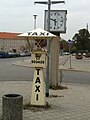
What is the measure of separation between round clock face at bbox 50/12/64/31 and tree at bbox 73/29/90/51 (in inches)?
3607

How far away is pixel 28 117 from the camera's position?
8.52m

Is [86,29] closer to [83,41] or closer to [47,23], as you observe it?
[83,41]

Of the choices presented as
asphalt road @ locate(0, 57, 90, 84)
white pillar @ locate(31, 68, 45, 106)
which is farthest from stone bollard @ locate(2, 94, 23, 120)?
asphalt road @ locate(0, 57, 90, 84)

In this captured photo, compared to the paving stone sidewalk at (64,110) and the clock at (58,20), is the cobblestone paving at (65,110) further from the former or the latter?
the clock at (58,20)

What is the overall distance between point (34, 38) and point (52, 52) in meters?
4.62

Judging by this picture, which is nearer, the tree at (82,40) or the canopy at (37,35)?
the canopy at (37,35)

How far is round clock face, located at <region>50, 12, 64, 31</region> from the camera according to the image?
1367 centimetres

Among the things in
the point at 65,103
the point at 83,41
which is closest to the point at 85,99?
the point at 65,103

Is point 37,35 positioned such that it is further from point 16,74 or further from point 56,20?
point 16,74

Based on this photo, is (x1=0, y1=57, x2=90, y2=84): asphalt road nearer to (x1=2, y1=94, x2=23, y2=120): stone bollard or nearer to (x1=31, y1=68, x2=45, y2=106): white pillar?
(x1=31, y1=68, x2=45, y2=106): white pillar

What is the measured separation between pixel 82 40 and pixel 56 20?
9318cm

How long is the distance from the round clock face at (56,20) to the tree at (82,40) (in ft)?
301

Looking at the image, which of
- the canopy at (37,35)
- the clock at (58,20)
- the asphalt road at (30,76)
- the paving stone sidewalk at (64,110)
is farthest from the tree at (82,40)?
the canopy at (37,35)

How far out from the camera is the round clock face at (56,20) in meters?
13.7
